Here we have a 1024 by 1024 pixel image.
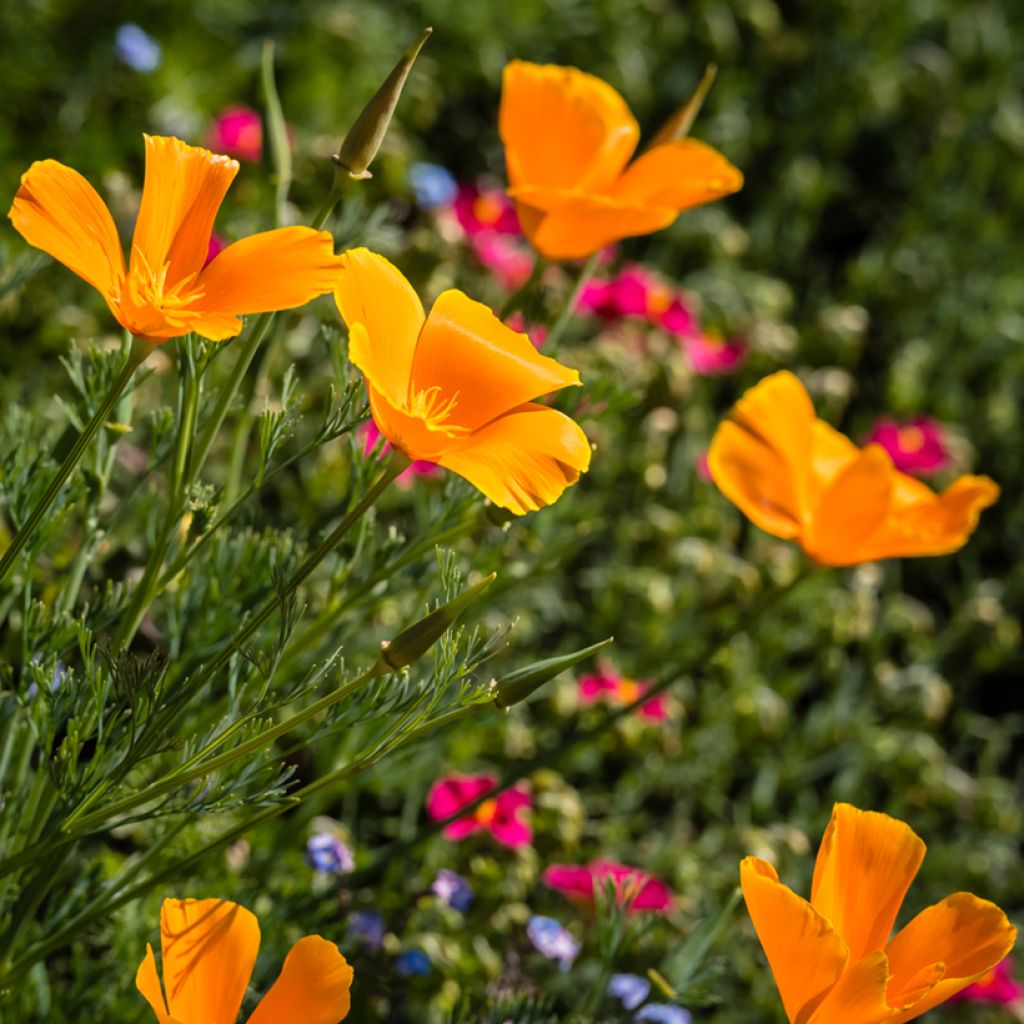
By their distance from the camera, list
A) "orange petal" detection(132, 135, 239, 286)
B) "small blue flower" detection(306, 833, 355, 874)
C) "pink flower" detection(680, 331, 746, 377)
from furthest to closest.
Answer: "pink flower" detection(680, 331, 746, 377) < "small blue flower" detection(306, 833, 355, 874) < "orange petal" detection(132, 135, 239, 286)

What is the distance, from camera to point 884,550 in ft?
4.18

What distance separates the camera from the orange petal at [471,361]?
0.99 m

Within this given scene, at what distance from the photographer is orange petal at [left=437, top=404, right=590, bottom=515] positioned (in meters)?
0.92

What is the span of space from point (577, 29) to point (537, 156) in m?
2.03

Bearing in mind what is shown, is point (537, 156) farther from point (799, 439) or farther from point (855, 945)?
point (855, 945)

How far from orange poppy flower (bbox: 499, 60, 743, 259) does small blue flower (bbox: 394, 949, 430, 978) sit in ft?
2.33

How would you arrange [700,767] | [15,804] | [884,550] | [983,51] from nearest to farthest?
1. [15,804]
2. [884,550]
3. [700,767]
4. [983,51]

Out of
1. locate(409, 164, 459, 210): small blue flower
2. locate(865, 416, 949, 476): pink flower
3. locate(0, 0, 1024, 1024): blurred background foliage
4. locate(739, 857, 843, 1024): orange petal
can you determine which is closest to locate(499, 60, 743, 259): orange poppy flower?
locate(0, 0, 1024, 1024): blurred background foliage

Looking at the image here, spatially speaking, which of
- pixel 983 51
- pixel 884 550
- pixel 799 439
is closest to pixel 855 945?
pixel 884 550

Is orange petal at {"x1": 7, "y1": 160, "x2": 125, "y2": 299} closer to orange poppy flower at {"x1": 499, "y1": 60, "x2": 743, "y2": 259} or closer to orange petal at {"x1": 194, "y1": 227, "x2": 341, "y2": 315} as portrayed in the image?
orange petal at {"x1": 194, "y1": 227, "x2": 341, "y2": 315}

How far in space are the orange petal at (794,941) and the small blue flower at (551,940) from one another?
67cm

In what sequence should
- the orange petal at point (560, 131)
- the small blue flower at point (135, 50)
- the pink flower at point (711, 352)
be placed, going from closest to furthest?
the orange petal at point (560, 131) < the small blue flower at point (135, 50) < the pink flower at point (711, 352)

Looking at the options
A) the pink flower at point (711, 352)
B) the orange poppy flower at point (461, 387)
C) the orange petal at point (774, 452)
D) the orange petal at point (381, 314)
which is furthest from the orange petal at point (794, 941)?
the pink flower at point (711, 352)

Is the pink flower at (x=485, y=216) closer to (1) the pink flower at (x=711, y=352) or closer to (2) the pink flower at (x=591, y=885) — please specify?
(1) the pink flower at (x=711, y=352)
